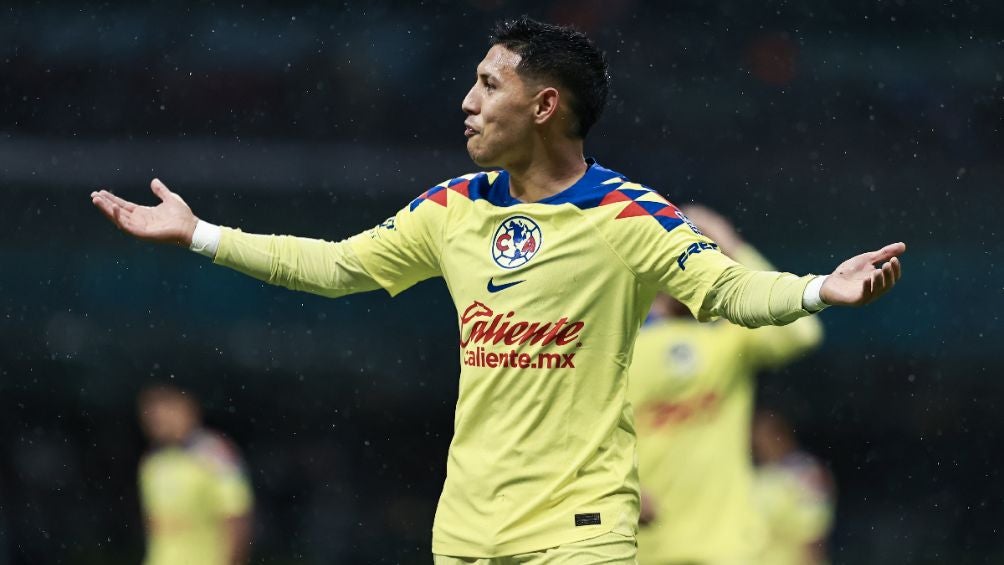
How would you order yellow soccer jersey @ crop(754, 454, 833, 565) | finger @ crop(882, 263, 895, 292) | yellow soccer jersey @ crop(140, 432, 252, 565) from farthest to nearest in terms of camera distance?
yellow soccer jersey @ crop(754, 454, 833, 565)
yellow soccer jersey @ crop(140, 432, 252, 565)
finger @ crop(882, 263, 895, 292)

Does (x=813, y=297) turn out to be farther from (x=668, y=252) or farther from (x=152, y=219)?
(x=152, y=219)

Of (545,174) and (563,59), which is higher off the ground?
(563,59)

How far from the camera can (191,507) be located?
25.1 feet

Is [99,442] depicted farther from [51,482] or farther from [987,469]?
[987,469]

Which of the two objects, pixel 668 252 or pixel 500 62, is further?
pixel 500 62

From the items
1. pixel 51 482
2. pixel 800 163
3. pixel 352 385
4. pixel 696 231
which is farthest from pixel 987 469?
pixel 696 231

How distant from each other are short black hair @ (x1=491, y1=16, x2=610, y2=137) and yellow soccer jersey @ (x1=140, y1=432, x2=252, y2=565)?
4307 mm

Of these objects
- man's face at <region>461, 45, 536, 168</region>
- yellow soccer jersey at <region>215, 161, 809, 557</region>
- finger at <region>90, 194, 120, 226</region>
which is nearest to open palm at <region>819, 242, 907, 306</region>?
yellow soccer jersey at <region>215, 161, 809, 557</region>

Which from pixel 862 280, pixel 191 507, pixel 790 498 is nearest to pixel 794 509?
pixel 790 498

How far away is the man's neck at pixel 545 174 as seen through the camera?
12.5 feet

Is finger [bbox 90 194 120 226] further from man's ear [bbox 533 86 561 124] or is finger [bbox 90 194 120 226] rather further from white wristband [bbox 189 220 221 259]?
man's ear [bbox 533 86 561 124]

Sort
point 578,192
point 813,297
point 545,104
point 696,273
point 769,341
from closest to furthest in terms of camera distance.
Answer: point 813,297
point 696,273
point 578,192
point 545,104
point 769,341

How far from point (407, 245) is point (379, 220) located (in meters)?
4.95

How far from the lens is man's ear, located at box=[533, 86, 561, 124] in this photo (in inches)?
151
